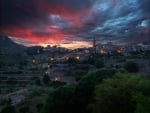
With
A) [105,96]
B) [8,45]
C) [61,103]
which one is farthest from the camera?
[8,45]

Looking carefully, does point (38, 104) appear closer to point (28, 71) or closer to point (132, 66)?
point (132, 66)

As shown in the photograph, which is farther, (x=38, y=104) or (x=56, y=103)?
(x=38, y=104)

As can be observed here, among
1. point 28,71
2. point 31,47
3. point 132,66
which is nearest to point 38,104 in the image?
point 132,66

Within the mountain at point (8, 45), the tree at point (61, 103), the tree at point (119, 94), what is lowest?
the tree at point (61, 103)

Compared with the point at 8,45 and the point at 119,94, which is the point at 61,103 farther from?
the point at 8,45

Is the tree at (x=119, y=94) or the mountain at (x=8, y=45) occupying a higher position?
the mountain at (x=8, y=45)

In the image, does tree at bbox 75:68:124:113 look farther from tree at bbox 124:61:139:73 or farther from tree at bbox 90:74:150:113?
tree at bbox 124:61:139:73

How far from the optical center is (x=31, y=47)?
13075 cm

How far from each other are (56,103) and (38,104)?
8.31m

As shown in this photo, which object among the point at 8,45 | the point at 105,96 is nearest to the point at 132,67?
the point at 105,96

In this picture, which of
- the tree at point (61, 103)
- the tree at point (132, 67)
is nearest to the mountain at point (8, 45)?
the tree at point (132, 67)

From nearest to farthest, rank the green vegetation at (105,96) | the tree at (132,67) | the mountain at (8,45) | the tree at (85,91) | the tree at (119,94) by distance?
the green vegetation at (105,96)
the tree at (119,94)
the tree at (85,91)
the tree at (132,67)
the mountain at (8,45)

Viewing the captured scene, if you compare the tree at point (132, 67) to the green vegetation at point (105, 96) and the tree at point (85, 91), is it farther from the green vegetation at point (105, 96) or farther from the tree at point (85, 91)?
the tree at point (85, 91)

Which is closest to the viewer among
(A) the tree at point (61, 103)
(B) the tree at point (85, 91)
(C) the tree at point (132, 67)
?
(B) the tree at point (85, 91)
